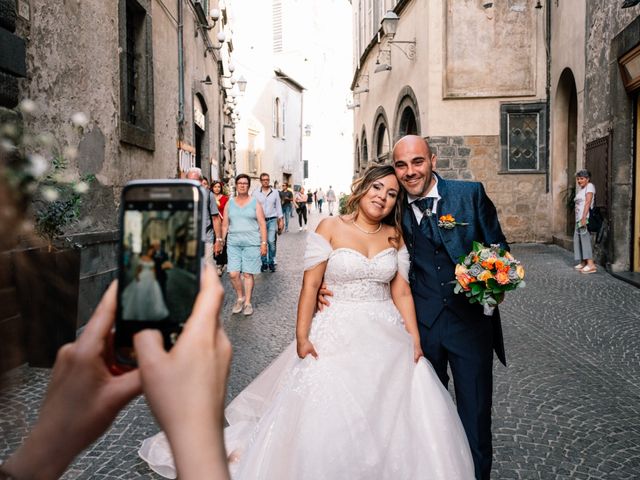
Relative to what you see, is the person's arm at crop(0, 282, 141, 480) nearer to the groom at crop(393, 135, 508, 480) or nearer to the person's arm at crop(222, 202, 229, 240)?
the groom at crop(393, 135, 508, 480)

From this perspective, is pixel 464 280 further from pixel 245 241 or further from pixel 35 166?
pixel 245 241

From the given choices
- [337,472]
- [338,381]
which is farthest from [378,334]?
[337,472]

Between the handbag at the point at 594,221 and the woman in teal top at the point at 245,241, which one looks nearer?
the woman in teal top at the point at 245,241

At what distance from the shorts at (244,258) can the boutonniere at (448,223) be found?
5.08 metres

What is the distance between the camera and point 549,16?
15000mm

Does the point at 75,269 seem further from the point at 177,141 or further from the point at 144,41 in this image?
the point at 177,141

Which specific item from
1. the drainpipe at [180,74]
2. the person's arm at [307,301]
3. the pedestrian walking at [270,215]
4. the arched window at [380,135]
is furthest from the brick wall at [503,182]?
the person's arm at [307,301]

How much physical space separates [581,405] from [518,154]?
1186 centimetres

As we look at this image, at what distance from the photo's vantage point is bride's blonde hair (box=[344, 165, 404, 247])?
3.28 m

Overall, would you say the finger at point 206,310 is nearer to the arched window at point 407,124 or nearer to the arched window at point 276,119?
the arched window at point 407,124

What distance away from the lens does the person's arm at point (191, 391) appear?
72 cm

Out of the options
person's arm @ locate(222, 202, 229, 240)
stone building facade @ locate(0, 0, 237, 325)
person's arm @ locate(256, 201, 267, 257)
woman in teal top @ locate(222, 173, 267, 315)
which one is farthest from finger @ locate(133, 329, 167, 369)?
person's arm @ locate(222, 202, 229, 240)

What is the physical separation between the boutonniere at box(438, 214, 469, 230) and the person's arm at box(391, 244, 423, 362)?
381mm

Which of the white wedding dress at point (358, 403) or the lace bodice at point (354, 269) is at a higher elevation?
the lace bodice at point (354, 269)
